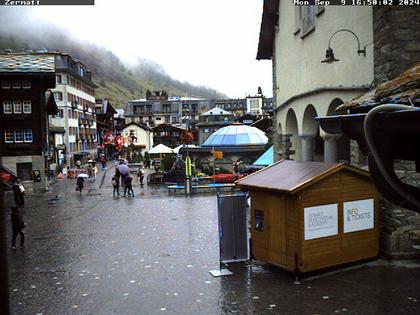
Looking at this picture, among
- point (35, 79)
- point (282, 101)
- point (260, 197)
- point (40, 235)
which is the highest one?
point (35, 79)

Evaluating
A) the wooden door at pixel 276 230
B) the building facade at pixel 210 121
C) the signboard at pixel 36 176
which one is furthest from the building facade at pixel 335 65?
the building facade at pixel 210 121

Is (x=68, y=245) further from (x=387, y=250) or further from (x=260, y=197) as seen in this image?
(x=387, y=250)

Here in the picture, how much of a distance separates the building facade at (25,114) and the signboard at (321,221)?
34.6 m

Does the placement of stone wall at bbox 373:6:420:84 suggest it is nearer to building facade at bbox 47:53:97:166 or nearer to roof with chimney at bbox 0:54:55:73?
roof with chimney at bbox 0:54:55:73

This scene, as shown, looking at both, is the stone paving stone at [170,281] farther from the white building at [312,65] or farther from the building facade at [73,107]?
the building facade at [73,107]

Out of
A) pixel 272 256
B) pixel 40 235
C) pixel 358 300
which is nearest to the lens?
pixel 358 300

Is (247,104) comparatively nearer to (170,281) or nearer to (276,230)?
(276,230)

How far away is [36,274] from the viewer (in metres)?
11.9

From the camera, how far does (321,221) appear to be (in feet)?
34.8

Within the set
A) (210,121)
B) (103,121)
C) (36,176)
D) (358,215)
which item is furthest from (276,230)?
(103,121)

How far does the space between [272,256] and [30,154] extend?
117 ft

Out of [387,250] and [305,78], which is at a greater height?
[305,78]

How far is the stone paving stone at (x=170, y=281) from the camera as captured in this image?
896 cm

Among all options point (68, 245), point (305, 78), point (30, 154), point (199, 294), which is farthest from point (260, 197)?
point (30, 154)
